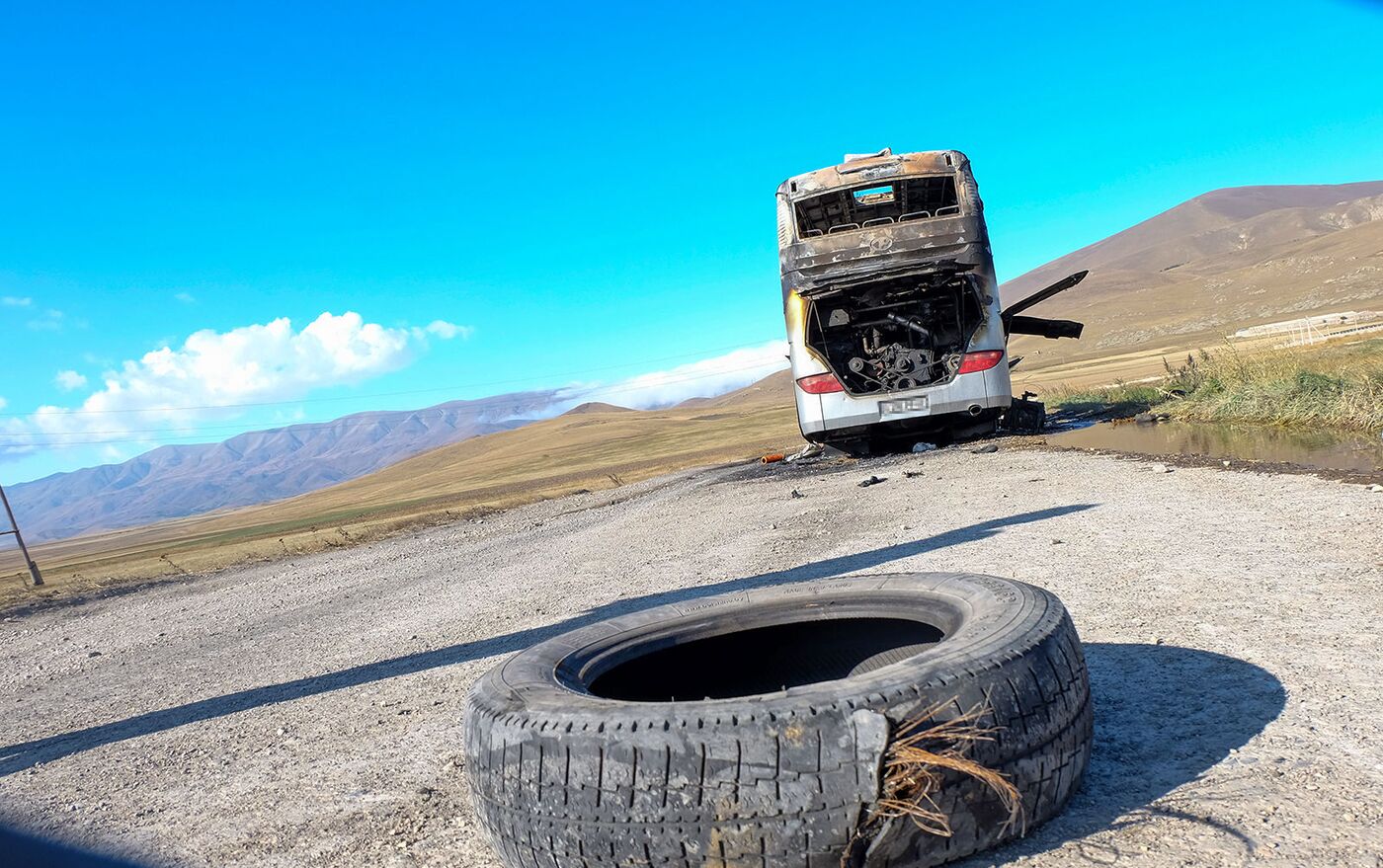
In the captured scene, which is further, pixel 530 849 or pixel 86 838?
pixel 86 838

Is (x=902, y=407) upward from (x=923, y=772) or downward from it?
upward

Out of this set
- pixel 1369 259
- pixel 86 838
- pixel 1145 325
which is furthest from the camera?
pixel 1145 325

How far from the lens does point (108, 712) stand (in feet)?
18.0

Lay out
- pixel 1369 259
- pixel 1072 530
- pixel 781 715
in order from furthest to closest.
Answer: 1. pixel 1369 259
2. pixel 1072 530
3. pixel 781 715

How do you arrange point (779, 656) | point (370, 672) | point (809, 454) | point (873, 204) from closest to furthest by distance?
point (779, 656), point (370, 672), point (873, 204), point (809, 454)

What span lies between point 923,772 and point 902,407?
10.7 meters

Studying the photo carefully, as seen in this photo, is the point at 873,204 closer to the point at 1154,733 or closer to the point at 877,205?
the point at 877,205

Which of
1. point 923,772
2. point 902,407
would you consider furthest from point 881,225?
point 923,772

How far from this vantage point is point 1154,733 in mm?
2812

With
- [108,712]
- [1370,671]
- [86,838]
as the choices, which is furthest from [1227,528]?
[108,712]

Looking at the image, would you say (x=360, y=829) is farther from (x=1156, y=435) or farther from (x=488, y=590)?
(x=1156, y=435)

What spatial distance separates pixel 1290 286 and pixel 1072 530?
8448 cm

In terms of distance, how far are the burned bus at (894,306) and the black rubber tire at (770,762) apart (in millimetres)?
10004

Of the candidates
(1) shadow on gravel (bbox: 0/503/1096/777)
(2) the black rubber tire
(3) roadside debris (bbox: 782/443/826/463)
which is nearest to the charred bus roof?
(3) roadside debris (bbox: 782/443/826/463)
